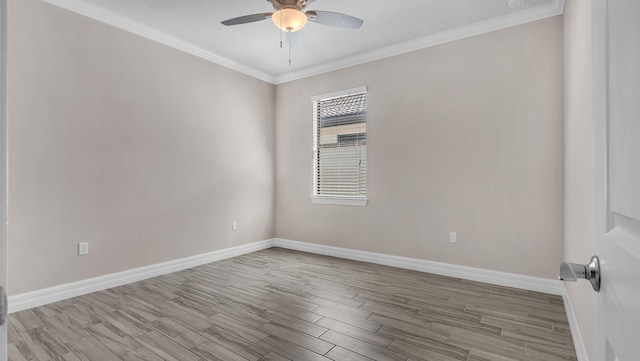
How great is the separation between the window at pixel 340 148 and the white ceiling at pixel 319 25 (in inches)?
22.6

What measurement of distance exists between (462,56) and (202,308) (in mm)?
3765

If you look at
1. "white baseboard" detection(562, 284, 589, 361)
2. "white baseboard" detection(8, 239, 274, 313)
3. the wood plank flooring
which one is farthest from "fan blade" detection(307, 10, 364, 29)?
"white baseboard" detection(8, 239, 274, 313)

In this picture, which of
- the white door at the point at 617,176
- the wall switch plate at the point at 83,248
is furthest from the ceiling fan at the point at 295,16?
the wall switch plate at the point at 83,248

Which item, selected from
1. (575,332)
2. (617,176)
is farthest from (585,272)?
(575,332)

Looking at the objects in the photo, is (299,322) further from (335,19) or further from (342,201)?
(335,19)

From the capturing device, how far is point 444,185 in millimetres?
3613

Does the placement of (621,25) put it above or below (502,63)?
below

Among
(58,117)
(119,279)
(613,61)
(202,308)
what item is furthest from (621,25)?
(119,279)

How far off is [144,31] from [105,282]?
2758 mm

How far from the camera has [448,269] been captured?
11.7 ft

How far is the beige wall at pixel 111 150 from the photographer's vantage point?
269cm

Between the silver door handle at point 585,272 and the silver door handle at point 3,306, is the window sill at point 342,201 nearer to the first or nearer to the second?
the silver door handle at point 585,272

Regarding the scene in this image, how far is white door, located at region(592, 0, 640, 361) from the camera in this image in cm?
48

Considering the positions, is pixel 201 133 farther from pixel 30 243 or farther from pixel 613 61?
pixel 613 61
